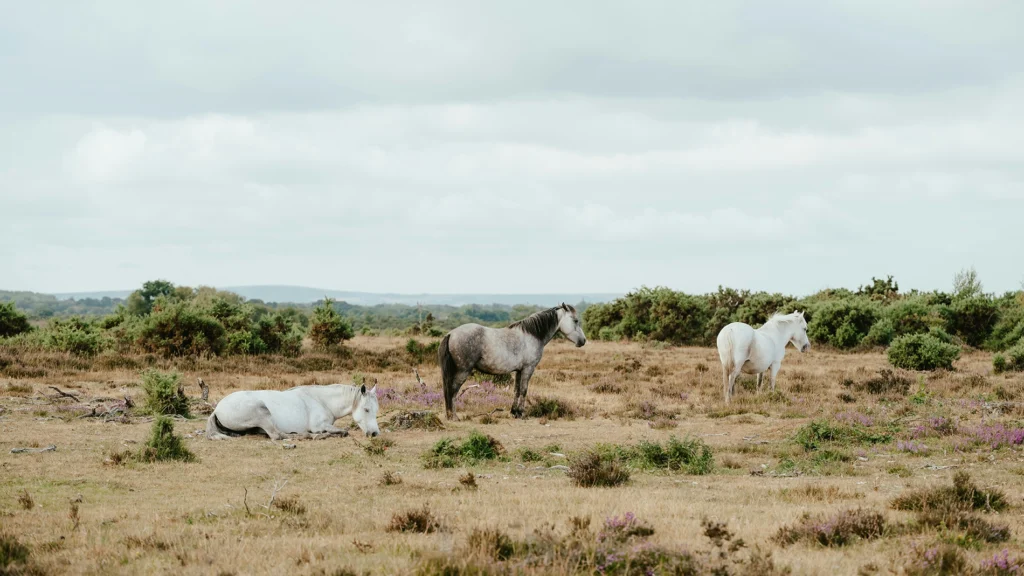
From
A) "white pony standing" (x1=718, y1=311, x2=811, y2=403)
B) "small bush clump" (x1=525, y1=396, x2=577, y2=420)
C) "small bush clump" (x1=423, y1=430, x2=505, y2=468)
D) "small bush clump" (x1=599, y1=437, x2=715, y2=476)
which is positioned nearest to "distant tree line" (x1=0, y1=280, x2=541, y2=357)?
"small bush clump" (x1=525, y1=396, x2=577, y2=420)

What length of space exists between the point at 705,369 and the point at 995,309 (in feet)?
72.7

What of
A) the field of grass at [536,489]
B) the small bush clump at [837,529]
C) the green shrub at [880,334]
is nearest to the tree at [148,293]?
the field of grass at [536,489]

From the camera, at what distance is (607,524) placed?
7.64 meters

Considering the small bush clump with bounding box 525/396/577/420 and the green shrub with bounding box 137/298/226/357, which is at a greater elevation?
the green shrub with bounding box 137/298/226/357

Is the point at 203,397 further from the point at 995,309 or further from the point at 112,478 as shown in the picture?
the point at 995,309

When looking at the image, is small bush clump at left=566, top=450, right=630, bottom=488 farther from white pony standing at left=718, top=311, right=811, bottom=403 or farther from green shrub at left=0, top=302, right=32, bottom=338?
green shrub at left=0, top=302, right=32, bottom=338

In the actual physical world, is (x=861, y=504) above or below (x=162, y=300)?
below

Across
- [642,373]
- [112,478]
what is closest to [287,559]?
[112,478]

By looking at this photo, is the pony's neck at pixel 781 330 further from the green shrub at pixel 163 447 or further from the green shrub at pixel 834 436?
the green shrub at pixel 163 447

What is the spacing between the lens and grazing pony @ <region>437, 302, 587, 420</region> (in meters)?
19.1

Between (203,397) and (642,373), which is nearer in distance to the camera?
(203,397)

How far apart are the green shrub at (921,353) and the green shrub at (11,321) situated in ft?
120

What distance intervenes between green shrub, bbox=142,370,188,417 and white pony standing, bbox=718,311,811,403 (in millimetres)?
13353

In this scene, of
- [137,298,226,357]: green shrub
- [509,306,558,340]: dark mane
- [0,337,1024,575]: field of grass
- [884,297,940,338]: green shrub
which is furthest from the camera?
[884,297,940,338]: green shrub
